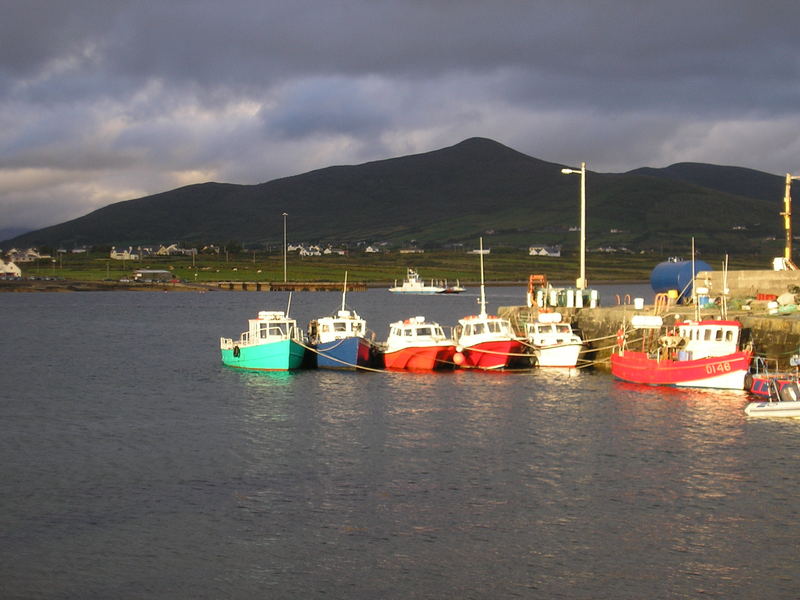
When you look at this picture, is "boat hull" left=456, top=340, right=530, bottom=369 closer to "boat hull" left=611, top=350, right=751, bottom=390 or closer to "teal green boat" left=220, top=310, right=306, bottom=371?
"boat hull" left=611, top=350, right=751, bottom=390

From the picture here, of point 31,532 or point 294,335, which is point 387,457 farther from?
point 294,335

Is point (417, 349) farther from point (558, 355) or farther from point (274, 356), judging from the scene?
point (274, 356)

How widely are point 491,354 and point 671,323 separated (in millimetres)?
10506

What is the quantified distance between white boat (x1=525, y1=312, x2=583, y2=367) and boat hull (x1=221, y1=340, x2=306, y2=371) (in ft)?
45.4

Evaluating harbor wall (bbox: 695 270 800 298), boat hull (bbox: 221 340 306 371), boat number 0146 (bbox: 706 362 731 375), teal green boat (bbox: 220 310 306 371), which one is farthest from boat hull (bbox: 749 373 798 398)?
boat hull (bbox: 221 340 306 371)

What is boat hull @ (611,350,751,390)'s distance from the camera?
157 feet

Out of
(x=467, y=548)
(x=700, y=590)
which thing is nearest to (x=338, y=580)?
(x=467, y=548)

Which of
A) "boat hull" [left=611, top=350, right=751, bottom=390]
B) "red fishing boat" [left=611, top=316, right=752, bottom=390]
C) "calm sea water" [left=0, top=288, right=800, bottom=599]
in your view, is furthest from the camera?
"red fishing boat" [left=611, top=316, right=752, bottom=390]

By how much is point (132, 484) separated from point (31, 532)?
570 centimetres

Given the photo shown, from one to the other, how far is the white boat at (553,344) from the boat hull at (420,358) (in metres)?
4.97

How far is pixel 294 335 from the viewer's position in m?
63.1

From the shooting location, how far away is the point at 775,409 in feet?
138

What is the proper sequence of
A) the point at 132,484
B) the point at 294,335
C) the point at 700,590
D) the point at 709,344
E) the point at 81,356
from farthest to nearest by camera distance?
the point at 81,356, the point at 294,335, the point at 709,344, the point at 132,484, the point at 700,590

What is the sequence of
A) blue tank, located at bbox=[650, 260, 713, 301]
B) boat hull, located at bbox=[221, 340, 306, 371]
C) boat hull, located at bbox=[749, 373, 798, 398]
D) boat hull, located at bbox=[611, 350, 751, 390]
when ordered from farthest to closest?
blue tank, located at bbox=[650, 260, 713, 301], boat hull, located at bbox=[221, 340, 306, 371], boat hull, located at bbox=[611, 350, 751, 390], boat hull, located at bbox=[749, 373, 798, 398]
